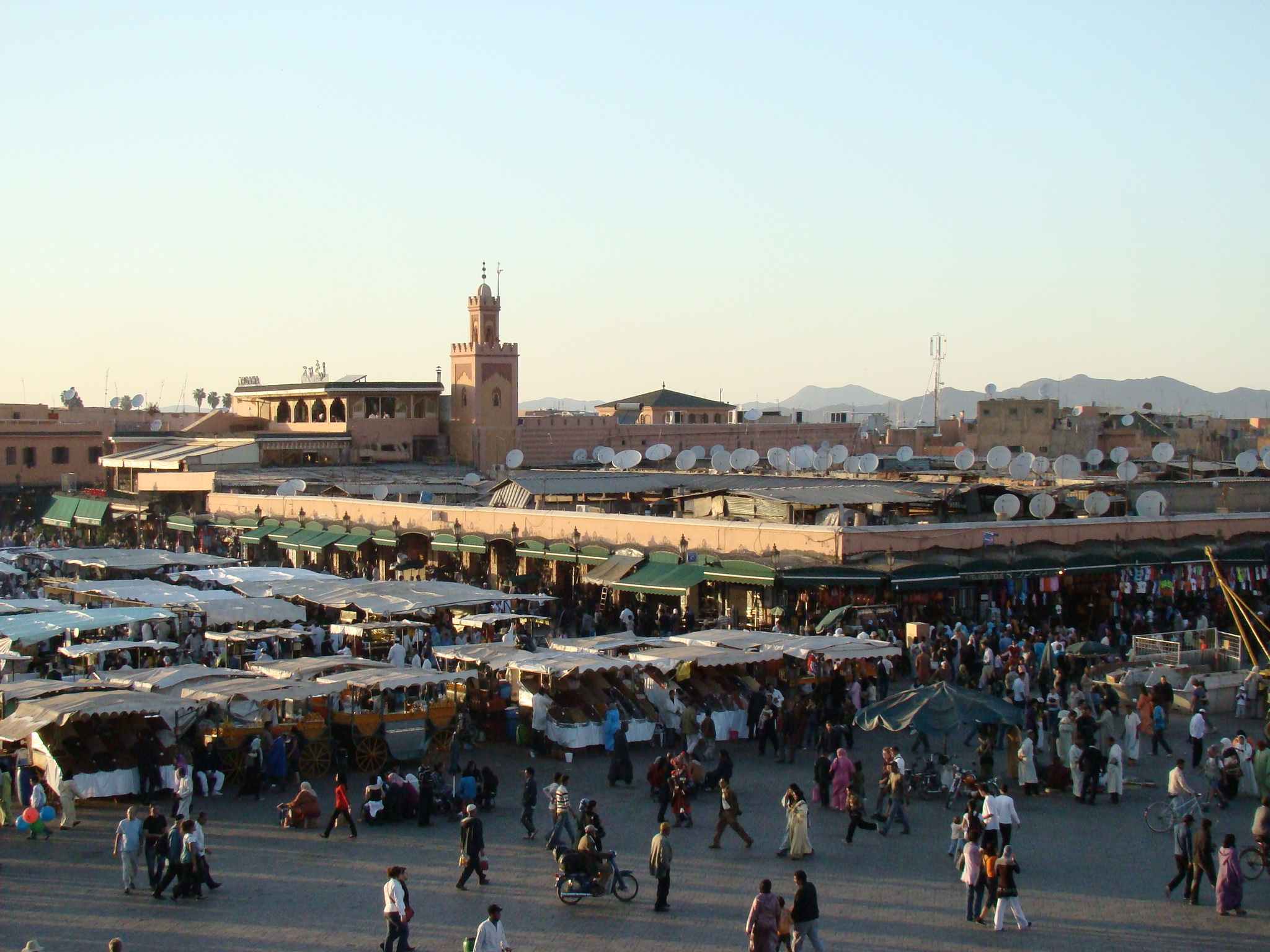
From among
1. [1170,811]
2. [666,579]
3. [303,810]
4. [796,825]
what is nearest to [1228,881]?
[1170,811]

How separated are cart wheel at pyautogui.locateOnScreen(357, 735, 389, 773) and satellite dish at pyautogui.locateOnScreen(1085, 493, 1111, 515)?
19070mm

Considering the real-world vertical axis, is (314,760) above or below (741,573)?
below

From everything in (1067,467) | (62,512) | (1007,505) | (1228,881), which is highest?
(1067,467)

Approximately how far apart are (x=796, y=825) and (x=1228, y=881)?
3803mm

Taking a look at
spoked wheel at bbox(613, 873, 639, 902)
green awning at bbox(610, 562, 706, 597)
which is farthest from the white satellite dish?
spoked wheel at bbox(613, 873, 639, 902)

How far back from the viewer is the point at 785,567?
89.2ft

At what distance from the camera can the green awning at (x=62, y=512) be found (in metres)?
52.3

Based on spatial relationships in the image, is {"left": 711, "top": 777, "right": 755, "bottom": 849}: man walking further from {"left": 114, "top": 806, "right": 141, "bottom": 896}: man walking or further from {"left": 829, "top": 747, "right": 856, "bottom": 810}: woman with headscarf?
{"left": 114, "top": 806, "right": 141, "bottom": 896}: man walking

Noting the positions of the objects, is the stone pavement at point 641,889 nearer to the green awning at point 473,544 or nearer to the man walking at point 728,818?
the man walking at point 728,818

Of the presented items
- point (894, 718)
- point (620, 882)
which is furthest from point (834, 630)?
point (620, 882)

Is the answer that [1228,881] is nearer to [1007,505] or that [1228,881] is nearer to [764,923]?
[764,923]

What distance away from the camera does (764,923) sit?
1071 centimetres

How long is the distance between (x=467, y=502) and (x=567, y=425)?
22769 millimetres

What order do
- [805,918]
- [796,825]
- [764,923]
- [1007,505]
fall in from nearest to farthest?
[764,923], [805,918], [796,825], [1007,505]
